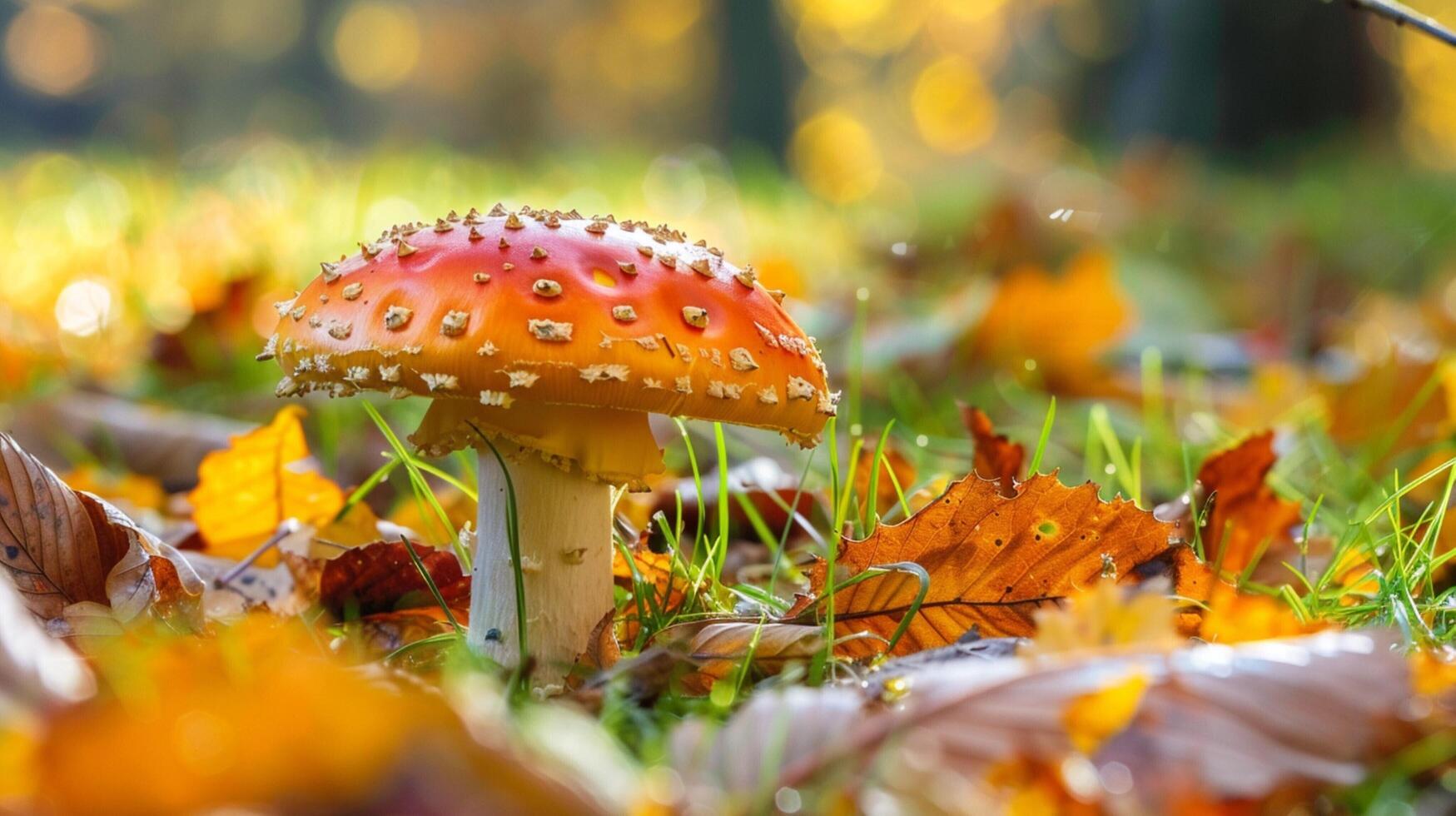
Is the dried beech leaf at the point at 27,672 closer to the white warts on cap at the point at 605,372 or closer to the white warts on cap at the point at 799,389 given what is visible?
the white warts on cap at the point at 605,372

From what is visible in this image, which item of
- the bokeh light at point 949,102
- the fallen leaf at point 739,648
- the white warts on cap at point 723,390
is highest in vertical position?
the white warts on cap at point 723,390

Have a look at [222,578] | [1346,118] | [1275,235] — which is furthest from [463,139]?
[222,578]

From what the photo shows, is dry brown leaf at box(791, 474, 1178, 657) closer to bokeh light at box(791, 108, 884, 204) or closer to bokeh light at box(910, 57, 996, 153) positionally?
bokeh light at box(791, 108, 884, 204)

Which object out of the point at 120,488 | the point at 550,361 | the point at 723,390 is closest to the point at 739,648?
the point at 723,390

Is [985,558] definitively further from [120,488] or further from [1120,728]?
[120,488]

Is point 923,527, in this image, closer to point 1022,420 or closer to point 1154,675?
point 1154,675

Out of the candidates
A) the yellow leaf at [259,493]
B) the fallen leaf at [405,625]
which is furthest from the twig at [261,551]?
the fallen leaf at [405,625]
